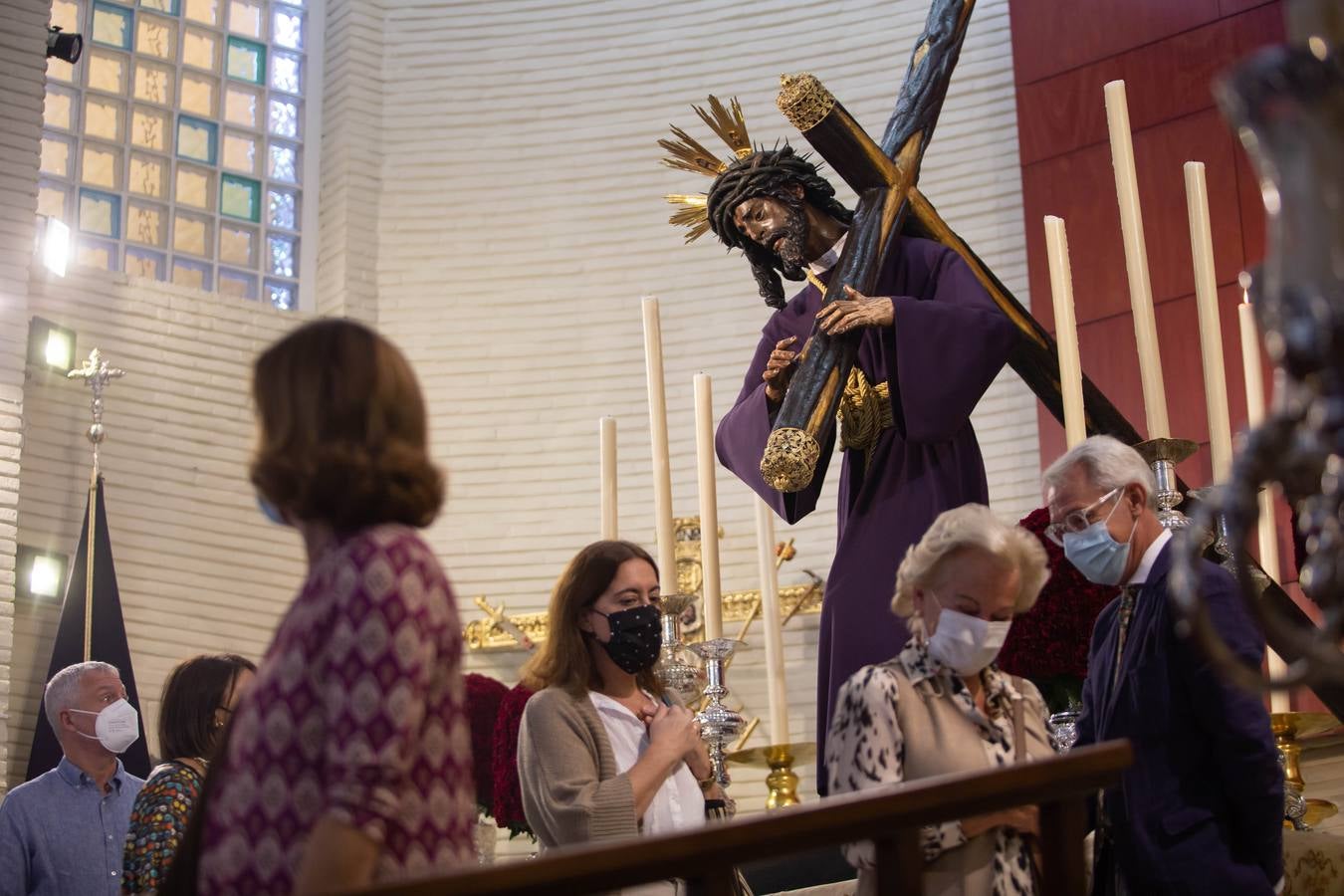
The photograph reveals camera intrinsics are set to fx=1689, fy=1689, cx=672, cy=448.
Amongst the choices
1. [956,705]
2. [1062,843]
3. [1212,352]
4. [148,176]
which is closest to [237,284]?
[148,176]

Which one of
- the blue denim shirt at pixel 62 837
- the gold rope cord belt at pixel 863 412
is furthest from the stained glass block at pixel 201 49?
the gold rope cord belt at pixel 863 412

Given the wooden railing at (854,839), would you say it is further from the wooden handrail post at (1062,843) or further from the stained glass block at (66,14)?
the stained glass block at (66,14)

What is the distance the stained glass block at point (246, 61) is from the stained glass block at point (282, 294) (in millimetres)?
1182

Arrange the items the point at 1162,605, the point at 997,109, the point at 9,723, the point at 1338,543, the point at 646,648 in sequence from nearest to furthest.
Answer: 1. the point at 1338,543
2. the point at 1162,605
3. the point at 646,648
4. the point at 9,723
5. the point at 997,109

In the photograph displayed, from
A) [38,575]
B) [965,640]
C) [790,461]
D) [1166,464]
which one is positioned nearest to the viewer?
[965,640]

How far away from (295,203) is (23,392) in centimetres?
219

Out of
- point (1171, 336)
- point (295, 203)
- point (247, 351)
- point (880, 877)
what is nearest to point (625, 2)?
point (295, 203)

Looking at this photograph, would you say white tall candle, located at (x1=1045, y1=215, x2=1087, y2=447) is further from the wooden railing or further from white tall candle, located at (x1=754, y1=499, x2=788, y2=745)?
the wooden railing

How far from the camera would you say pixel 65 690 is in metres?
4.80

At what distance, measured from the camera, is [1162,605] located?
307 centimetres

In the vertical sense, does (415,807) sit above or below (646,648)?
below

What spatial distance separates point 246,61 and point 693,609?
13.6 ft

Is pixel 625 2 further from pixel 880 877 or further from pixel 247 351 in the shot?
pixel 880 877

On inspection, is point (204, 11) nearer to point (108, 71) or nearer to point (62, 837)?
point (108, 71)
